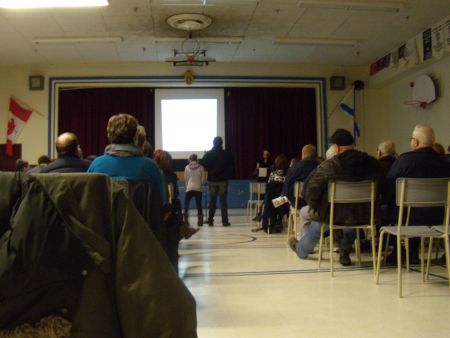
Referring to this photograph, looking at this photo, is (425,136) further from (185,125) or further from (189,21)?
(185,125)

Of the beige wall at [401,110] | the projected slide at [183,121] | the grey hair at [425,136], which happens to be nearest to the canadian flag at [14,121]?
the projected slide at [183,121]

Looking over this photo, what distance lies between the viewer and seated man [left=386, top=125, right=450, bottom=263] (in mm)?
3412

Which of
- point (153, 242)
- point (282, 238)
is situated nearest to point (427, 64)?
point (282, 238)

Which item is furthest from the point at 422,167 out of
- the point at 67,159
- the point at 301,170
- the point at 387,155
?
the point at 67,159

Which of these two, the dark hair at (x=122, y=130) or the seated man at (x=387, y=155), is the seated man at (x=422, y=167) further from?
the dark hair at (x=122, y=130)

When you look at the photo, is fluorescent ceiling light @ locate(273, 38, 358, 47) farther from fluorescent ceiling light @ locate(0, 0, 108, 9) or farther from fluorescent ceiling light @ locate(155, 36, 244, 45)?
fluorescent ceiling light @ locate(0, 0, 108, 9)

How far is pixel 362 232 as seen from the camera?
15.0 ft

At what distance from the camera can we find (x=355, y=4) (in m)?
6.25

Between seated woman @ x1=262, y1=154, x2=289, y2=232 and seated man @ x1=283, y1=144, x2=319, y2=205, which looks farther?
seated woman @ x1=262, y1=154, x2=289, y2=232

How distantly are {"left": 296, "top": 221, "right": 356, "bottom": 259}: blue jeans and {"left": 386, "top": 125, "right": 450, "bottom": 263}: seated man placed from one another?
538 mm

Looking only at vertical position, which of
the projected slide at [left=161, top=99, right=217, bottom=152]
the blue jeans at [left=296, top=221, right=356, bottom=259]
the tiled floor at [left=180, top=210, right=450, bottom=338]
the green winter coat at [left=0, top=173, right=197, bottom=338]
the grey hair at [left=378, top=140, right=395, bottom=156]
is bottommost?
the tiled floor at [left=180, top=210, right=450, bottom=338]

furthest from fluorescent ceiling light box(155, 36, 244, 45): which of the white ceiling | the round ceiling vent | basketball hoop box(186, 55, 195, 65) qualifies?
the round ceiling vent

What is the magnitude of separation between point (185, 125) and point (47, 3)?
4231 millimetres

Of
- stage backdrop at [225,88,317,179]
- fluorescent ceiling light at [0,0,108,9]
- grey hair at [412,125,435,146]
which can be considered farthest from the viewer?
stage backdrop at [225,88,317,179]
